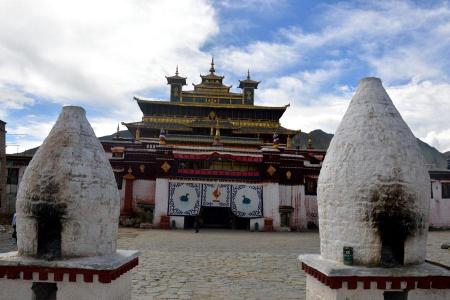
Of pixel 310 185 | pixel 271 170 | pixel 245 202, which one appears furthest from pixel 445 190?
pixel 245 202

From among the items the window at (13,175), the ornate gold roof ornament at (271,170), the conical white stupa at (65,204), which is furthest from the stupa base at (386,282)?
the window at (13,175)

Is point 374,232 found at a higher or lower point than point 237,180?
lower

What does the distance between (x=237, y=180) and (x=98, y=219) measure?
63.5ft

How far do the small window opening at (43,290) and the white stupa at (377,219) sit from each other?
3.70 metres

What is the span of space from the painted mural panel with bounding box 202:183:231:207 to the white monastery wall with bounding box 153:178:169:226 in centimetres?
225

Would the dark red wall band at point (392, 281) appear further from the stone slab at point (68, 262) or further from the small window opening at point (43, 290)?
the small window opening at point (43, 290)

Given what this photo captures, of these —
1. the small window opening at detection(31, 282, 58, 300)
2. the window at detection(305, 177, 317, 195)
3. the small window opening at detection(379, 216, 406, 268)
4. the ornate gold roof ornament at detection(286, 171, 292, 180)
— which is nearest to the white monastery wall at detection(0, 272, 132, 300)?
the small window opening at detection(31, 282, 58, 300)

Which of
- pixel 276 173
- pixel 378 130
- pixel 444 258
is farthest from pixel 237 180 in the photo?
pixel 378 130

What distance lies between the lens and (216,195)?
24.6 meters

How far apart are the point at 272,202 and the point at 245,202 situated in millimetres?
1634

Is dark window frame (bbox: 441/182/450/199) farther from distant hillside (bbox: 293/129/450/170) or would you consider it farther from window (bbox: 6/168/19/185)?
distant hillside (bbox: 293/129/450/170)

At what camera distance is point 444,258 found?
14.1 m

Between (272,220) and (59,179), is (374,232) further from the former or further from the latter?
(272,220)

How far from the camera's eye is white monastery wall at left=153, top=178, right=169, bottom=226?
79.4 ft
